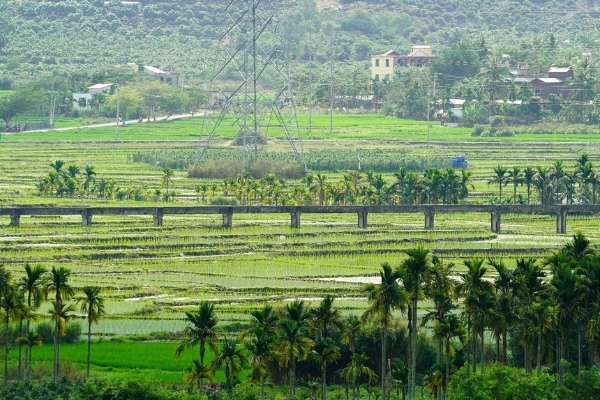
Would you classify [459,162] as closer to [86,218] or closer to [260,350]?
[86,218]

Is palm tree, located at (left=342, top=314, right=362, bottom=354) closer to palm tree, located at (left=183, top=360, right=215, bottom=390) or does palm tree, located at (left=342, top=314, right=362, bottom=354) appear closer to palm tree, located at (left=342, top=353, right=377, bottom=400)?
palm tree, located at (left=342, top=353, right=377, bottom=400)

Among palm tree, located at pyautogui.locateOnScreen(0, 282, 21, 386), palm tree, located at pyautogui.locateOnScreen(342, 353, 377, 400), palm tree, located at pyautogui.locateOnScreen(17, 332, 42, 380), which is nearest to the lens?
palm tree, located at pyautogui.locateOnScreen(342, 353, 377, 400)

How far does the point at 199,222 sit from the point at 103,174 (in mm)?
33874

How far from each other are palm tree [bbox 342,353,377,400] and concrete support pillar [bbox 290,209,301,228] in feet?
158

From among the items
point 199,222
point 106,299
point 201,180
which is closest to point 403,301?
→ point 106,299

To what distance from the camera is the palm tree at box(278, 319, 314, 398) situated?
61.0 m

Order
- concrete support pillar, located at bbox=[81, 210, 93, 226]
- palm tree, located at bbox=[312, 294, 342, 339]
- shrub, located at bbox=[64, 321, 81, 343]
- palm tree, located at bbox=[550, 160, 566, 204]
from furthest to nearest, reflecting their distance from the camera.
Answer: palm tree, located at bbox=[550, 160, 566, 204]
concrete support pillar, located at bbox=[81, 210, 93, 226]
shrub, located at bbox=[64, 321, 81, 343]
palm tree, located at bbox=[312, 294, 342, 339]

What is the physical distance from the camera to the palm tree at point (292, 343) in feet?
200

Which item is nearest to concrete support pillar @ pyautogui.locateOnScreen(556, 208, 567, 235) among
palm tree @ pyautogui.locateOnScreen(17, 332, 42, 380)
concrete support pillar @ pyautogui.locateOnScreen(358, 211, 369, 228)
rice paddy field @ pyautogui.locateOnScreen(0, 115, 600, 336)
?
rice paddy field @ pyautogui.locateOnScreen(0, 115, 600, 336)

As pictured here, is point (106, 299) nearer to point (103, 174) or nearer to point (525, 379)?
point (525, 379)

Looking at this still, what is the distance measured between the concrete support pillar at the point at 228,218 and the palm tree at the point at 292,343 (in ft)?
170

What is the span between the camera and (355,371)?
209 feet

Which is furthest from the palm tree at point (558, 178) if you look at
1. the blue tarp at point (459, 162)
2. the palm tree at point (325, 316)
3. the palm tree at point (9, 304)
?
the palm tree at point (9, 304)

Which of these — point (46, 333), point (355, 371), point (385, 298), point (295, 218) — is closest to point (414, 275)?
point (385, 298)
